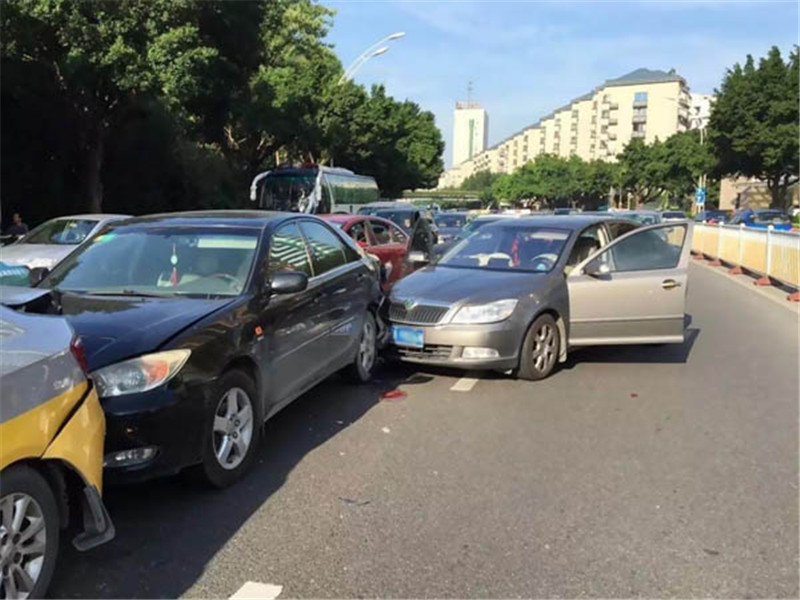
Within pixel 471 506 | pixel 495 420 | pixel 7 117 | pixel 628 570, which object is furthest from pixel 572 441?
pixel 7 117

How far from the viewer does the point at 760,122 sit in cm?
5272

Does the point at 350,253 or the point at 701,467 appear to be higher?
the point at 350,253

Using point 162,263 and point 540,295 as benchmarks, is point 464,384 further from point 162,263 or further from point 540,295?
point 162,263

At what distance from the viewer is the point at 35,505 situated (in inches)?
120

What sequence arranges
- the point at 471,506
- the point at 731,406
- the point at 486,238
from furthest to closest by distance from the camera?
the point at 486,238 < the point at 731,406 < the point at 471,506

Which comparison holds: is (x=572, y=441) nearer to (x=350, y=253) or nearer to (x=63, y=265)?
(x=350, y=253)

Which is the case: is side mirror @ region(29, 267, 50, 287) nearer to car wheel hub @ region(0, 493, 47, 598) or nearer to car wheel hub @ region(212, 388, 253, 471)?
car wheel hub @ region(212, 388, 253, 471)

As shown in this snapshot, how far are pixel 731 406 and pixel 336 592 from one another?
4.25 metres

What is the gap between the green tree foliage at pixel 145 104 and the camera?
62.0 feet

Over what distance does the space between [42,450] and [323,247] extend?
3.67 metres

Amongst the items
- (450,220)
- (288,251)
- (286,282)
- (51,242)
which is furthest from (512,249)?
(450,220)

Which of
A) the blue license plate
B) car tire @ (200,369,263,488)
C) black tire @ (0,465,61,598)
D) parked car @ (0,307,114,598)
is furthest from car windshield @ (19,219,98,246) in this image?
black tire @ (0,465,61,598)

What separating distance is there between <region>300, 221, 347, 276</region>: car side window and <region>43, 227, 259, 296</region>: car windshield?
80 cm

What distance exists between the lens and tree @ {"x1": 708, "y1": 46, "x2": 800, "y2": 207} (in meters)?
51.4
